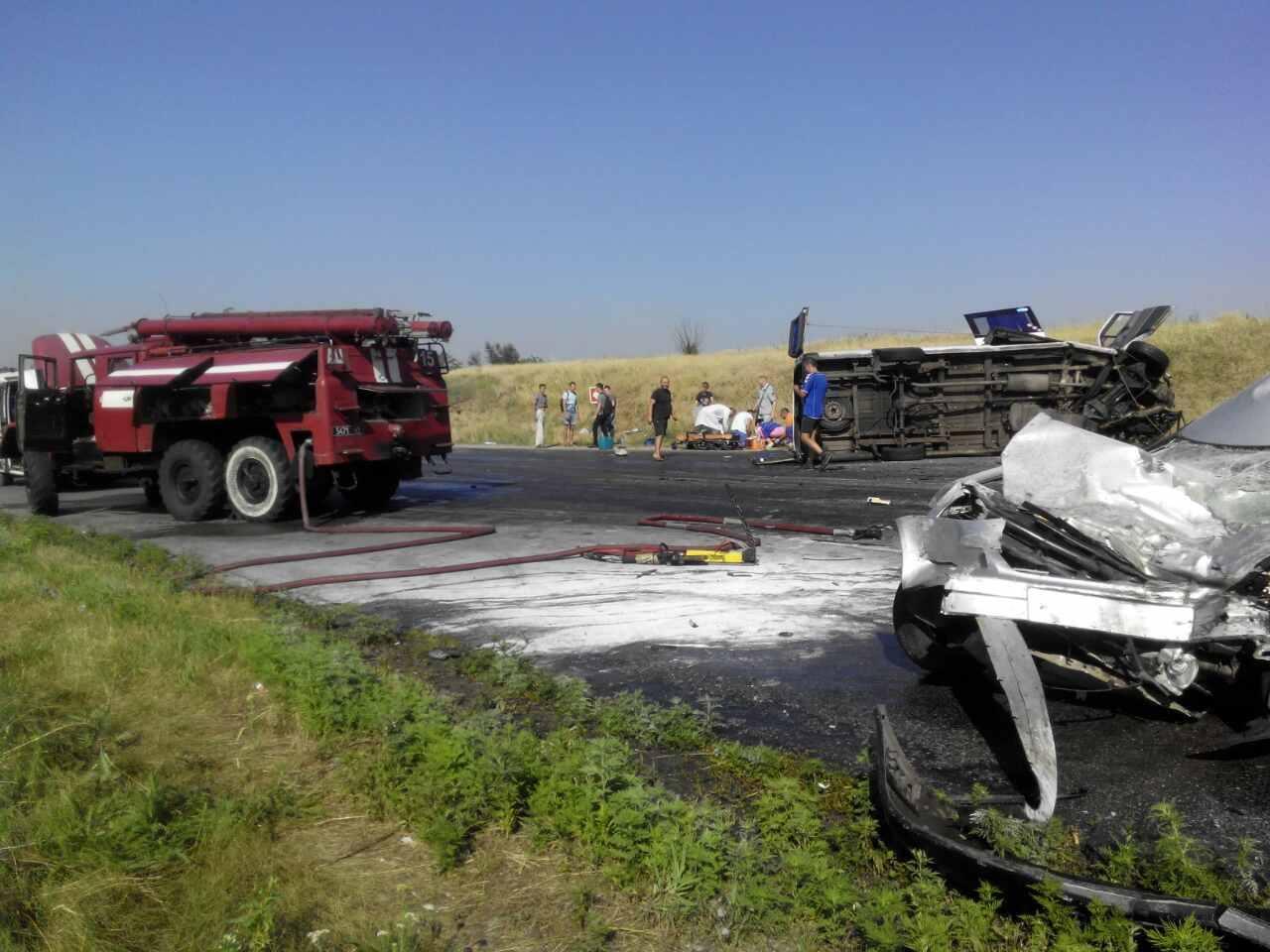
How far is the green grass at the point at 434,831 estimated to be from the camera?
2939 millimetres

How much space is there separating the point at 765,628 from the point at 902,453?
1239 cm

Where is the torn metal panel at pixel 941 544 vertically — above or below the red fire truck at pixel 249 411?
below

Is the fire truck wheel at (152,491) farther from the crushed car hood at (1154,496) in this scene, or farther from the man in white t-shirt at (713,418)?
the man in white t-shirt at (713,418)

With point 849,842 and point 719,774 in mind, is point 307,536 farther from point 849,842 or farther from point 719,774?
point 849,842

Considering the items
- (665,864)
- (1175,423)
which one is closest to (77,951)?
(665,864)

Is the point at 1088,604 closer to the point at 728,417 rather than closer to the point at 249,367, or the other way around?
the point at 249,367

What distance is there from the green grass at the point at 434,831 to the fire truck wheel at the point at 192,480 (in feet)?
23.4

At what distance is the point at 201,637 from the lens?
5.96 meters

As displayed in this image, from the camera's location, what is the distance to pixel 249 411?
1188 cm

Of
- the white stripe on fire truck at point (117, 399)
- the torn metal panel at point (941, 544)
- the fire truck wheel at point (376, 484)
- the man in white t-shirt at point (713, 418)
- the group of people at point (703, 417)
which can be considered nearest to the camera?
the torn metal panel at point (941, 544)

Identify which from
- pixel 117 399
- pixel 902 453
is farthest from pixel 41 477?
pixel 902 453

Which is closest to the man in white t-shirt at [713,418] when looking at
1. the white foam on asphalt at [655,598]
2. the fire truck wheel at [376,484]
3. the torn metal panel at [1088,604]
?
the fire truck wheel at [376,484]

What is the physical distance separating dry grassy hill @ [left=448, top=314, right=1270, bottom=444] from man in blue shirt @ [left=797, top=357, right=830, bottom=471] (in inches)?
603

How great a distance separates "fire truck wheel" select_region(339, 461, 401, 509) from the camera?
535 inches
